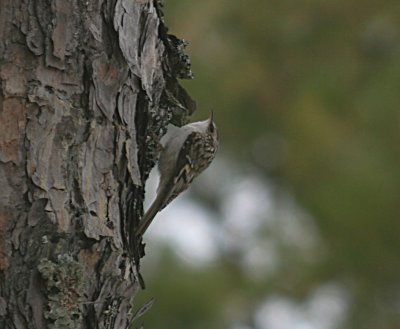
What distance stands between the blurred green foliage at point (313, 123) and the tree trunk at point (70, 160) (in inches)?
84.1

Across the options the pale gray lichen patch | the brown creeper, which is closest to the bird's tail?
the brown creeper

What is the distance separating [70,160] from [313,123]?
2662 mm

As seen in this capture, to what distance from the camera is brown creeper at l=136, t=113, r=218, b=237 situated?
9.48ft

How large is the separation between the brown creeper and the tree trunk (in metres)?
0.82

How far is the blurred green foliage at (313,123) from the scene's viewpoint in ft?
13.1

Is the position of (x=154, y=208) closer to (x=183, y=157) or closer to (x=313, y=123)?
(x=183, y=157)

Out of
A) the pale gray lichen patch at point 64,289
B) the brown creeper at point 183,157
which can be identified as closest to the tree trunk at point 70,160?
the pale gray lichen patch at point 64,289

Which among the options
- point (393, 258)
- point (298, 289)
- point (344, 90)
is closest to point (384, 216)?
point (393, 258)

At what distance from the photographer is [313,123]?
4.38 m

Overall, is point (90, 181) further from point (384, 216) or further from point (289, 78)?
point (289, 78)

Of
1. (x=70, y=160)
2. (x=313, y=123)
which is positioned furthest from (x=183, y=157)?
(x=313, y=123)

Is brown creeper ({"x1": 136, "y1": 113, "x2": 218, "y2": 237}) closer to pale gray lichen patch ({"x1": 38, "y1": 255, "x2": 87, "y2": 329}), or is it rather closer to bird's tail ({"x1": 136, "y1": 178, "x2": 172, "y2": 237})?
bird's tail ({"x1": 136, "y1": 178, "x2": 172, "y2": 237})

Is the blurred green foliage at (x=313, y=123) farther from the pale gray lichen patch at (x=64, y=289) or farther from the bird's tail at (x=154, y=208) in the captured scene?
the pale gray lichen patch at (x=64, y=289)

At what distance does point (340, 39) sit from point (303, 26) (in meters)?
0.18
